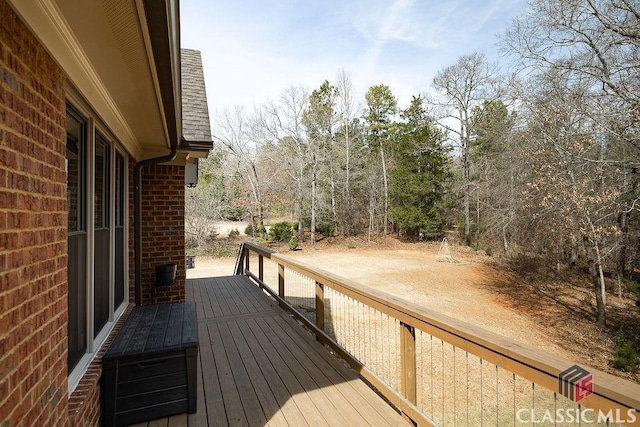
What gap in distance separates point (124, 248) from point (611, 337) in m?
10.2

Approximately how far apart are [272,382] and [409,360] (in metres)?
1.33

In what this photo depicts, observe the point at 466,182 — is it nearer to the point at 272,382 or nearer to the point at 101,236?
the point at 272,382

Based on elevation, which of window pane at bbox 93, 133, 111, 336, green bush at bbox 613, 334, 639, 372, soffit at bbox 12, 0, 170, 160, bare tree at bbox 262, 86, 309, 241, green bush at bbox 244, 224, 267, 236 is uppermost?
bare tree at bbox 262, 86, 309, 241

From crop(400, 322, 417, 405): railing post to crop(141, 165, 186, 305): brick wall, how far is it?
3.44 m

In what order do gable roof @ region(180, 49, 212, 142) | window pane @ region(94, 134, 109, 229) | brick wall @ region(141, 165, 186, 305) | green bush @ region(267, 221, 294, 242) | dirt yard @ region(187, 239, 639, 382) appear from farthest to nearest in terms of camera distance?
green bush @ region(267, 221, 294, 242) → dirt yard @ region(187, 239, 639, 382) → brick wall @ region(141, 165, 186, 305) → gable roof @ region(180, 49, 212, 142) → window pane @ region(94, 134, 109, 229)

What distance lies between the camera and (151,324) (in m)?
3.05

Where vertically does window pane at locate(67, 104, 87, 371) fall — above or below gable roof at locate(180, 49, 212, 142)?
below

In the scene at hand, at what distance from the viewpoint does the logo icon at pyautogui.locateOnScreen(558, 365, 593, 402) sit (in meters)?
1.17

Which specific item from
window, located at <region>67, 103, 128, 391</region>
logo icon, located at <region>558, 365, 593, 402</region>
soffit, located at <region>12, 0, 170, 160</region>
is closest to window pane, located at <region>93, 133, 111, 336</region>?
window, located at <region>67, 103, 128, 391</region>

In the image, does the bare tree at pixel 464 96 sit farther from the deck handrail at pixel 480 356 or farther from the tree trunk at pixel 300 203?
the deck handrail at pixel 480 356

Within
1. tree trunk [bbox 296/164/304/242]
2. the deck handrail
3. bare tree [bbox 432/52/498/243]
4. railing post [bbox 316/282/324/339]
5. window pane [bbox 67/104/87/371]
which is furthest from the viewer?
tree trunk [bbox 296/164/304/242]

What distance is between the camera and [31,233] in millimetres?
1346

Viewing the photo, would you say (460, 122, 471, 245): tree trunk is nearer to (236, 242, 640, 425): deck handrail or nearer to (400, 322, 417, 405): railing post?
(236, 242, 640, 425): deck handrail

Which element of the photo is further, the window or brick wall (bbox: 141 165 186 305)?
brick wall (bbox: 141 165 186 305)
